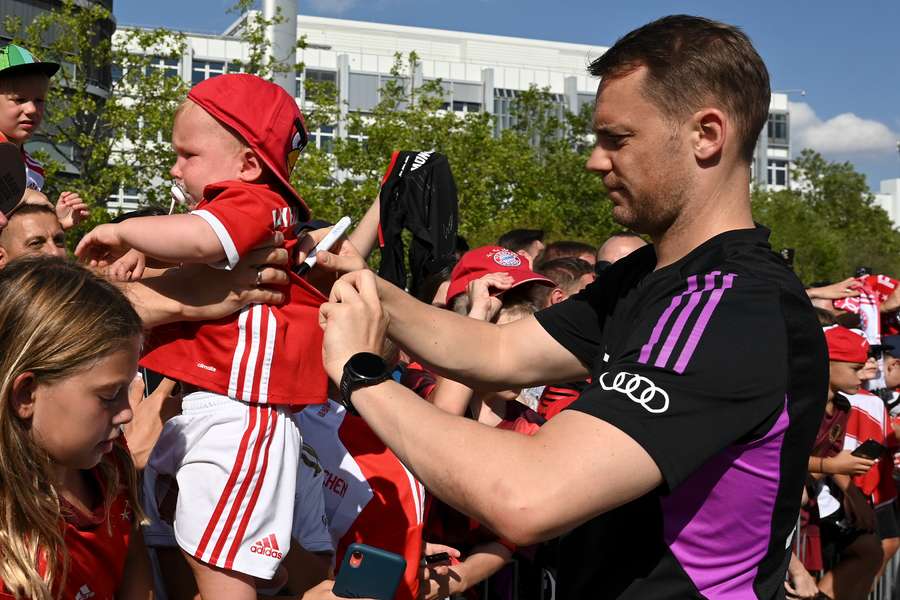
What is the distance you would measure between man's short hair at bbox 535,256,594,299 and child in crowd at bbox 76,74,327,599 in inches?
139

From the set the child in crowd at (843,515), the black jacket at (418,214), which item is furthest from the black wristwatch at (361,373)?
the child in crowd at (843,515)

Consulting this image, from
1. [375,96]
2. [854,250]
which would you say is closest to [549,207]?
[854,250]

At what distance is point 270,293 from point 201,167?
0.48 meters

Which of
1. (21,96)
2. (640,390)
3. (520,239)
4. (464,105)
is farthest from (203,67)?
(640,390)

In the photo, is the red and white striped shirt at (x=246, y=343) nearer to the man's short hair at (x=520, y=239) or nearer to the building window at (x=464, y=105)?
the man's short hair at (x=520, y=239)

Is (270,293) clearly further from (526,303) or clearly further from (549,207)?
(549,207)

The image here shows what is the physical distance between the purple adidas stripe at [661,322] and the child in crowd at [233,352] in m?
1.26

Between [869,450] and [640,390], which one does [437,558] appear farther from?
[869,450]

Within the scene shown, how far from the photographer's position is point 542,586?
4.55m

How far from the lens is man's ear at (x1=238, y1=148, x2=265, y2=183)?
129 inches

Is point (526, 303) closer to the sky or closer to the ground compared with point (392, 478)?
closer to the sky

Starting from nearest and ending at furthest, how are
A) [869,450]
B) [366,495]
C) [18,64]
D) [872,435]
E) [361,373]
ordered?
[361,373] → [366,495] → [18,64] → [869,450] → [872,435]

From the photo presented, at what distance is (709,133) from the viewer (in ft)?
8.59

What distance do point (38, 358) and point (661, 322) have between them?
1599 mm
